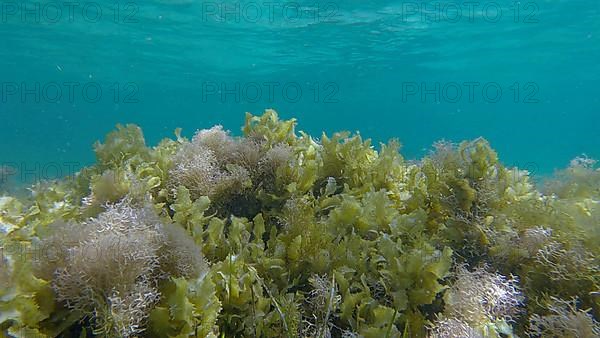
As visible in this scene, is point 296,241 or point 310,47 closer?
point 296,241

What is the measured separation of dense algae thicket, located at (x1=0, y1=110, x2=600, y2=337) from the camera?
1.99m

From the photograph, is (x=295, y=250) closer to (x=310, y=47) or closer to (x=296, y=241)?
(x=296, y=241)

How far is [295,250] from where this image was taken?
281cm

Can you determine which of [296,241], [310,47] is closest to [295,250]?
[296,241]

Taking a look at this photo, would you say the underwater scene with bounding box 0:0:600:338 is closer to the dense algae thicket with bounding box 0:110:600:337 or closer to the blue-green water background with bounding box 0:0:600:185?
the dense algae thicket with bounding box 0:110:600:337

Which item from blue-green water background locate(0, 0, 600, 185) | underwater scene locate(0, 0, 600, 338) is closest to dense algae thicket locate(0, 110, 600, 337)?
underwater scene locate(0, 0, 600, 338)

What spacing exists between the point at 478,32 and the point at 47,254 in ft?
98.6

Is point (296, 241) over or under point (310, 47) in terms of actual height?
under

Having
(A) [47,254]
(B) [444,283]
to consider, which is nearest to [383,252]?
(B) [444,283]

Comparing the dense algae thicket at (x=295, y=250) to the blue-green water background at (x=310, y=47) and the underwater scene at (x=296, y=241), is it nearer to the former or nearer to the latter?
the underwater scene at (x=296, y=241)

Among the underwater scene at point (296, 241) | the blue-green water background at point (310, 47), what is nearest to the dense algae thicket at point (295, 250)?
the underwater scene at point (296, 241)

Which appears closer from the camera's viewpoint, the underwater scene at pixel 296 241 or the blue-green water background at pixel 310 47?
the underwater scene at pixel 296 241

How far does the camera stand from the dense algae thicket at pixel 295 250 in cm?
199

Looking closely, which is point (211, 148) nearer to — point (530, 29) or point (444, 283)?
point (444, 283)
